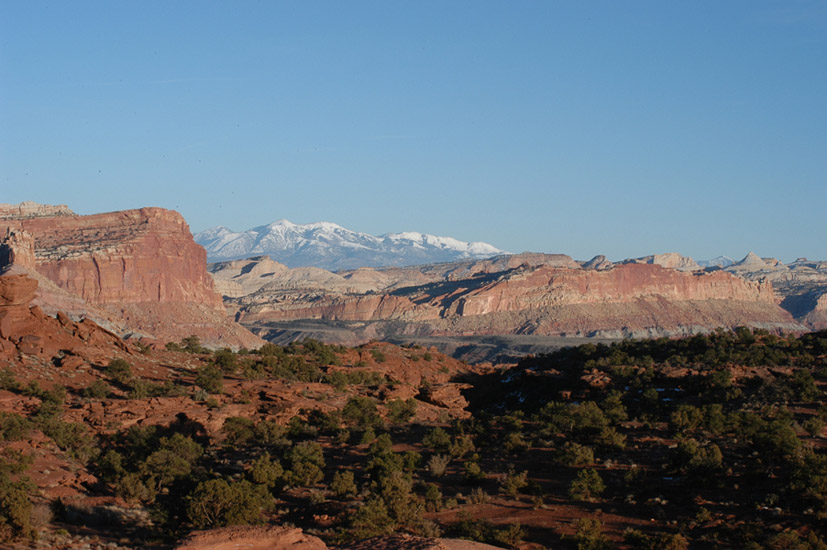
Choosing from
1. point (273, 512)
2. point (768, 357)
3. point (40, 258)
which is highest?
point (40, 258)

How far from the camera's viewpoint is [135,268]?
104 m

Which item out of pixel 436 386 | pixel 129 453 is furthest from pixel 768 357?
pixel 129 453

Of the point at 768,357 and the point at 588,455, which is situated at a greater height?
the point at 768,357

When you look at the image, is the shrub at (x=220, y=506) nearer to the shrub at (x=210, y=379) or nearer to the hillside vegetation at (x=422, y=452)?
the hillside vegetation at (x=422, y=452)

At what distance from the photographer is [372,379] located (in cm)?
4338

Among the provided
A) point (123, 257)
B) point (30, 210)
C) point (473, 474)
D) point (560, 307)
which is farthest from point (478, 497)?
point (560, 307)

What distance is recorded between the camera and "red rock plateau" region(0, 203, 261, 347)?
98500 mm

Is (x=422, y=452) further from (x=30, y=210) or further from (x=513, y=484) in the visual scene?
(x=30, y=210)

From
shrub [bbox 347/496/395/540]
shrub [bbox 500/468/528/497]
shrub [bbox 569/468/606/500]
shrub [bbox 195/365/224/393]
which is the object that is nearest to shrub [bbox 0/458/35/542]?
shrub [bbox 347/496/395/540]

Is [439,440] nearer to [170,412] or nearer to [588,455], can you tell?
[588,455]

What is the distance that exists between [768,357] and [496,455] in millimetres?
19494

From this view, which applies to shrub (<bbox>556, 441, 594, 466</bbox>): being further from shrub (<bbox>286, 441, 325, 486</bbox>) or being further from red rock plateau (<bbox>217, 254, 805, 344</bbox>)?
red rock plateau (<bbox>217, 254, 805, 344</bbox>)

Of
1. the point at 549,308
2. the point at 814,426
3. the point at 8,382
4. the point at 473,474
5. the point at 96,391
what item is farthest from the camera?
the point at 549,308

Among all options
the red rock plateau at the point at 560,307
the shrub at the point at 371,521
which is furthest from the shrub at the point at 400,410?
the red rock plateau at the point at 560,307
